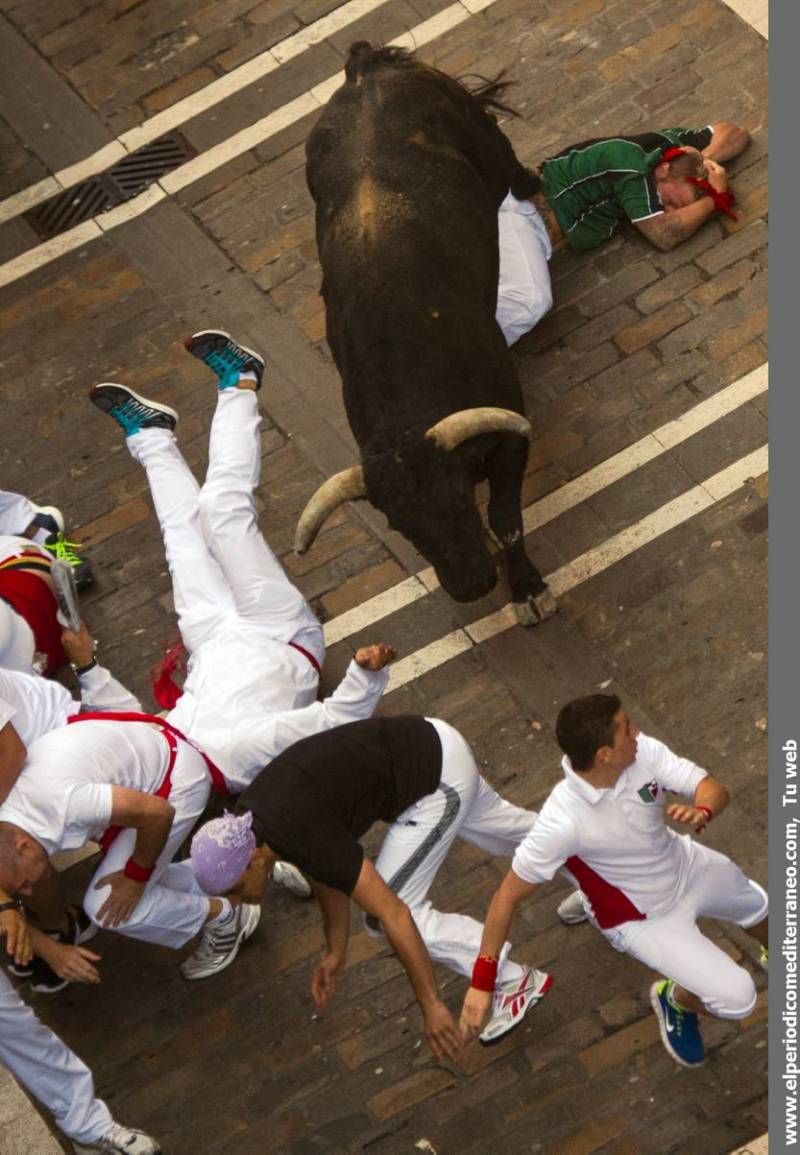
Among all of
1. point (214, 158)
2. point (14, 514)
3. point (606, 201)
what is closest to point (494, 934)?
point (14, 514)

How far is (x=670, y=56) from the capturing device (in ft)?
39.6

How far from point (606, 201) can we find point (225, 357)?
262cm

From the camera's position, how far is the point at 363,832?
319 inches

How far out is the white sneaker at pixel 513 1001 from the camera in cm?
836

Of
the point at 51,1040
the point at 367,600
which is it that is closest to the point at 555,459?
the point at 367,600

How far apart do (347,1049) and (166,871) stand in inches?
47.7

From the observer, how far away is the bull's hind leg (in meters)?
9.86

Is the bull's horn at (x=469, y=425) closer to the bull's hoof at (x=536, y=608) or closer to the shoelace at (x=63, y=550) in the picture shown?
the bull's hoof at (x=536, y=608)

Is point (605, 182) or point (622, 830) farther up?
point (622, 830)

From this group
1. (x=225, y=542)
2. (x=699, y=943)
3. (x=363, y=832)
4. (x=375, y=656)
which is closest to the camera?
(x=699, y=943)

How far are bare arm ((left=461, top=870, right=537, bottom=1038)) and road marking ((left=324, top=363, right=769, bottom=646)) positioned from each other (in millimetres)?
3015

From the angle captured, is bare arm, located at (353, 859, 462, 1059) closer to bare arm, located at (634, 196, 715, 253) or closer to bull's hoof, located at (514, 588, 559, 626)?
bull's hoof, located at (514, 588, 559, 626)

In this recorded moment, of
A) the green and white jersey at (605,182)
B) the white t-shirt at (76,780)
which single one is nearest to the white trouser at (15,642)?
the white t-shirt at (76,780)

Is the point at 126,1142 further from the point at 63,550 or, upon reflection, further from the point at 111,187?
the point at 111,187
